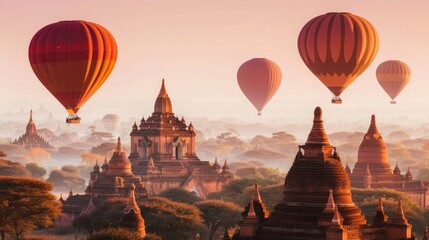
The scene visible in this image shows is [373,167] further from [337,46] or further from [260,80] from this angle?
[337,46]

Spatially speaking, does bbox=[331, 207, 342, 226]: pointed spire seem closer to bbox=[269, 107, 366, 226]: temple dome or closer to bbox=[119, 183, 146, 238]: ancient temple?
bbox=[269, 107, 366, 226]: temple dome

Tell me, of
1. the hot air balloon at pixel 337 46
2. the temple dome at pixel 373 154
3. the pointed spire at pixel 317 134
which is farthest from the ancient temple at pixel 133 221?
the temple dome at pixel 373 154

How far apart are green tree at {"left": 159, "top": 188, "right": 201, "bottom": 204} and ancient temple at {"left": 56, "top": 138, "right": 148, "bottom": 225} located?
20.0 feet

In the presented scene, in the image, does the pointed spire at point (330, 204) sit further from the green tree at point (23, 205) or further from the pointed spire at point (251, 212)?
the green tree at point (23, 205)

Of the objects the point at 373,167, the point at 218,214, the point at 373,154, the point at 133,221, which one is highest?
the point at 373,154

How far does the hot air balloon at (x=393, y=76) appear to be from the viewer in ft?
492

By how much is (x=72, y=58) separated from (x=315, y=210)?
31117mm

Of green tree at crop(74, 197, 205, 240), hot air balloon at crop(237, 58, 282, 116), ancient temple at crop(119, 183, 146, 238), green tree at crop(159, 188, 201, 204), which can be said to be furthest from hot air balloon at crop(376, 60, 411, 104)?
ancient temple at crop(119, 183, 146, 238)

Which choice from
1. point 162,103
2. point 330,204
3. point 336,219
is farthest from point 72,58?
point 162,103

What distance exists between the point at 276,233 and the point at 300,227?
48.6 inches

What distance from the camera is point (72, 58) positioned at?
86375 mm

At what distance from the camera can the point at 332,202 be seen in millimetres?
58000

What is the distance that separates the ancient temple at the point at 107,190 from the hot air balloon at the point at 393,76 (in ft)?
172

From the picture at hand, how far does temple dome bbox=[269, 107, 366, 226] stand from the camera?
5928cm
